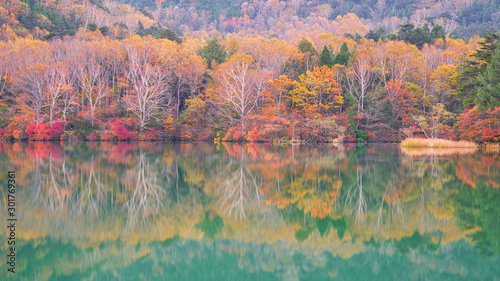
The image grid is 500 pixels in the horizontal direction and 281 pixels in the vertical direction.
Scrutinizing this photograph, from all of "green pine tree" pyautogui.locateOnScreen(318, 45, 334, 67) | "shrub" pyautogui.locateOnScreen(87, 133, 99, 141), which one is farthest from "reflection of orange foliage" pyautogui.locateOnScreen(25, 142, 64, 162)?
"green pine tree" pyautogui.locateOnScreen(318, 45, 334, 67)

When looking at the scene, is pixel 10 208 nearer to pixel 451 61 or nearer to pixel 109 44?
pixel 109 44

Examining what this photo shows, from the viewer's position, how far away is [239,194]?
926 centimetres

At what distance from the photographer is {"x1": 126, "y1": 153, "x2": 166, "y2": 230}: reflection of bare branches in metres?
6.96

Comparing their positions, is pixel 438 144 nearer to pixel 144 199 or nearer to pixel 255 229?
pixel 144 199

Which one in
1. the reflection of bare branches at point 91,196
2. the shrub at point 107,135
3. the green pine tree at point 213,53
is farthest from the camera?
the green pine tree at point 213,53

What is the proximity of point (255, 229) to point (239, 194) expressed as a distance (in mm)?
3071

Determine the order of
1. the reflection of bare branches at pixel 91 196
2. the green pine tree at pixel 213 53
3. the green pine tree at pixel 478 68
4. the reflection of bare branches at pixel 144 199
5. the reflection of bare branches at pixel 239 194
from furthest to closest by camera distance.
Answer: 1. the green pine tree at pixel 213 53
2. the green pine tree at pixel 478 68
3. the reflection of bare branches at pixel 239 194
4. the reflection of bare branches at pixel 91 196
5. the reflection of bare branches at pixel 144 199

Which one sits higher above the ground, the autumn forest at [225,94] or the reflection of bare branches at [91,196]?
the autumn forest at [225,94]

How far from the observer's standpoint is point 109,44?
44188mm

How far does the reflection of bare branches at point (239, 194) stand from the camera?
773 centimetres

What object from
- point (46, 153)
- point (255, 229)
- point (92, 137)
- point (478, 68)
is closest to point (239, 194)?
point (255, 229)

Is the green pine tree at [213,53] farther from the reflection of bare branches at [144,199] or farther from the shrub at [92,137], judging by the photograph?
the reflection of bare branches at [144,199]

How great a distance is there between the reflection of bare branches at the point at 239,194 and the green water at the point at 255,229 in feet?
0.10

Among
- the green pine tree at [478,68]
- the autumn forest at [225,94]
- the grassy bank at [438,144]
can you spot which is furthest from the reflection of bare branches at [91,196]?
the autumn forest at [225,94]
